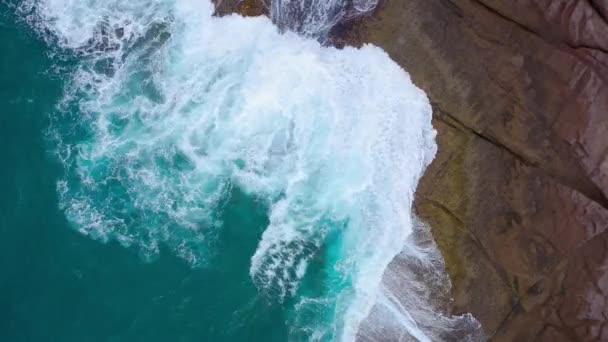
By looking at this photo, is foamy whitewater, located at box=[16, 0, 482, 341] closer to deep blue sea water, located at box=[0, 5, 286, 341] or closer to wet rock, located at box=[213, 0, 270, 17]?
wet rock, located at box=[213, 0, 270, 17]

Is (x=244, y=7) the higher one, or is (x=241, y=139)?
(x=244, y=7)

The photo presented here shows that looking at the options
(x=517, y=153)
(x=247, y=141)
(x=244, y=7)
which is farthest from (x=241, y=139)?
(x=517, y=153)

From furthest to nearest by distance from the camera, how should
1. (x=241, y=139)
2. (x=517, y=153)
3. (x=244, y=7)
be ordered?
(x=244, y=7) → (x=241, y=139) → (x=517, y=153)

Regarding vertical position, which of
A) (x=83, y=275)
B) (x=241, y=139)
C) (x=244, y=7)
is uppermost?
(x=244, y=7)

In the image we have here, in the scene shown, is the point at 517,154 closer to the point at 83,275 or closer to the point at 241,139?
the point at 241,139

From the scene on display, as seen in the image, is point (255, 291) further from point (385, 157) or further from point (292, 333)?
point (385, 157)

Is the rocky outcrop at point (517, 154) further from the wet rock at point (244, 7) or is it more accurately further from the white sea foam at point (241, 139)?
the wet rock at point (244, 7)
